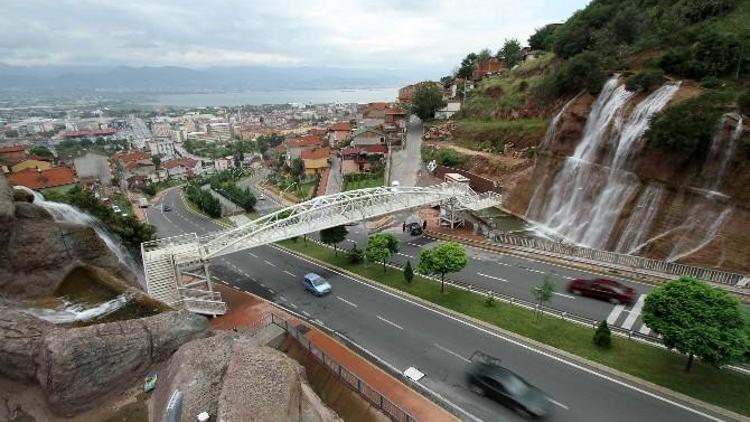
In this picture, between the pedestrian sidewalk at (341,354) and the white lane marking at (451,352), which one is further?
the white lane marking at (451,352)

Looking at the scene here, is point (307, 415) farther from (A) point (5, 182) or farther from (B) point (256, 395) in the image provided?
(A) point (5, 182)

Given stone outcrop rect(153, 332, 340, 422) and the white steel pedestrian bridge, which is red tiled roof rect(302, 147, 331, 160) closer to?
the white steel pedestrian bridge

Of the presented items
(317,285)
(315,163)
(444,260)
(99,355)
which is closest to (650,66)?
(444,260)

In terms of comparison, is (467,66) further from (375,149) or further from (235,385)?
(235,385)

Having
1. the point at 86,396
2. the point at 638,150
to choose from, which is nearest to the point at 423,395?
the point at 86,396

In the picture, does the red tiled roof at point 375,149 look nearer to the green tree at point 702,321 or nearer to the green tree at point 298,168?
the green tree at point 298,168

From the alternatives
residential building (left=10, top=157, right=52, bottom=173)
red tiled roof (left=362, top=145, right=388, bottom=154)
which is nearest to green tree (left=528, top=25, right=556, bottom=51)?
red tiled roof (left=362, top=145, right=388, bottom=154)

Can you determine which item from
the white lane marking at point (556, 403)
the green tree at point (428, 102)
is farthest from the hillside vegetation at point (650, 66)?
the white lane marking at point (556, 403)
